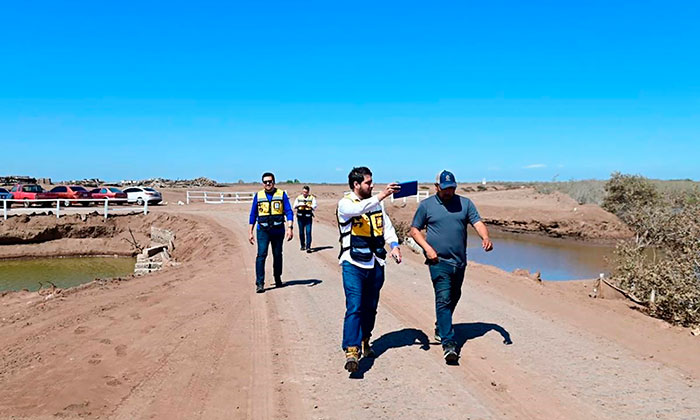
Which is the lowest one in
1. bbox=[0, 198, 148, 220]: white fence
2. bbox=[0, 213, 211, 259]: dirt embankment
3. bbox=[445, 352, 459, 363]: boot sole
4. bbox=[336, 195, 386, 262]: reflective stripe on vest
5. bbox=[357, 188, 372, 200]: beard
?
bbox=[0, 213, 211, 259]: dirt embankment

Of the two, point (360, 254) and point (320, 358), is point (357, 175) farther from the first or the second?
point (320, 358)

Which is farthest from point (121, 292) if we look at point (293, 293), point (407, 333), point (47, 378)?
point (407, 333)

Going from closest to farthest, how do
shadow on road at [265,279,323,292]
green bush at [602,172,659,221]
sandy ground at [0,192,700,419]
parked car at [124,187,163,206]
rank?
sandy ground at [0,192,700,419], shadow on road at [265,279,323,292], green bush at [602,172,659,221], parked car at [124,187,163,206]

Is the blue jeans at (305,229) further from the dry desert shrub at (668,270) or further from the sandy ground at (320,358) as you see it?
the dry desert shrub at (668,270)

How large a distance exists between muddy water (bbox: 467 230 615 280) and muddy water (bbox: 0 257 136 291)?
1400 centimetres

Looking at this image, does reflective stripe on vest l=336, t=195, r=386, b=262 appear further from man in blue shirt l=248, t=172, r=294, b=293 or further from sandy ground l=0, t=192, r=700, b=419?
man in blue shirt l=248, t=172, r=294, b=293

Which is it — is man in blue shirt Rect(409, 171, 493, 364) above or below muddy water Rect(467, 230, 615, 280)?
above

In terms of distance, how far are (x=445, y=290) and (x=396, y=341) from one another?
117 cm

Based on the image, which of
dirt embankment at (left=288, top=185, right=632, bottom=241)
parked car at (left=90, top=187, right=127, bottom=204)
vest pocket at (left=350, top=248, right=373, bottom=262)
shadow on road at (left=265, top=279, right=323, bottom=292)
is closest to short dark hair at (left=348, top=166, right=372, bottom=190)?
vest pocket at (left=350, top=248, right=373, bottom=262)

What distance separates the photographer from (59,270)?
→ 20188 millimetres

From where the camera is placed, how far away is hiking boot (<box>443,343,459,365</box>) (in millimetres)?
5469

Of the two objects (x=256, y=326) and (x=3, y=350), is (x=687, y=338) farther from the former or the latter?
(x=3, y=350)

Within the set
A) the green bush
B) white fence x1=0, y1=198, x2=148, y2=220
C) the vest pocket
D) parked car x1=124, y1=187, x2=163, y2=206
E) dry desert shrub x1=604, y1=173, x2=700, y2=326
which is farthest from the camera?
parked car x1=124, y1=187, x2=163, y2=206

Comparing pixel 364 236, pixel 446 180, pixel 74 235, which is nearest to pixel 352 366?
pixel 364 236
